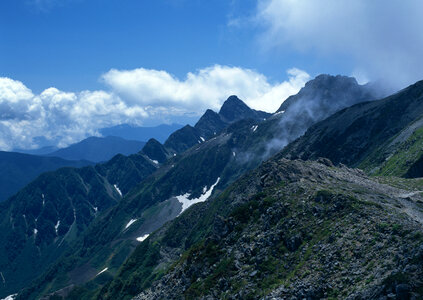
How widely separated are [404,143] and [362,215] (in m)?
160

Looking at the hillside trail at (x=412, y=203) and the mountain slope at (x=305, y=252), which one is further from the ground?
the mountain slope at (x=305, y=252)

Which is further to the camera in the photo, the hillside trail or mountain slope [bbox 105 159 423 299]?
the hillside trail

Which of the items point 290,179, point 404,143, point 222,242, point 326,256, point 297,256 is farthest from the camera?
point 404,143

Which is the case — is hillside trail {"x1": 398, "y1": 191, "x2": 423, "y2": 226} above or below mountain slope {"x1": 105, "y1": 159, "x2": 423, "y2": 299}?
below

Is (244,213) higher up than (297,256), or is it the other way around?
(244,213)

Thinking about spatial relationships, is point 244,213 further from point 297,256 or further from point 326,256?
point 326,256

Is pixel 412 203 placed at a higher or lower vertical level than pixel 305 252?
lower

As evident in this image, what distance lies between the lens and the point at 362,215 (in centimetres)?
5072

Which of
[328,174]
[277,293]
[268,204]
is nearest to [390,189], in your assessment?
[328,174]

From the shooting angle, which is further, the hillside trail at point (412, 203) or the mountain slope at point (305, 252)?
the hillside trail at point (412, 203)

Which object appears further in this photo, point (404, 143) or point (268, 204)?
point (404, 143)

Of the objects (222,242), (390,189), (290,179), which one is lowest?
(390,189)

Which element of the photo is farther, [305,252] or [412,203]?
[412,203]

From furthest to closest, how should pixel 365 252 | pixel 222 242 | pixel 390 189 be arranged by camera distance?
pixel 390 189 → pixel 222 242 → pixel 365 252
